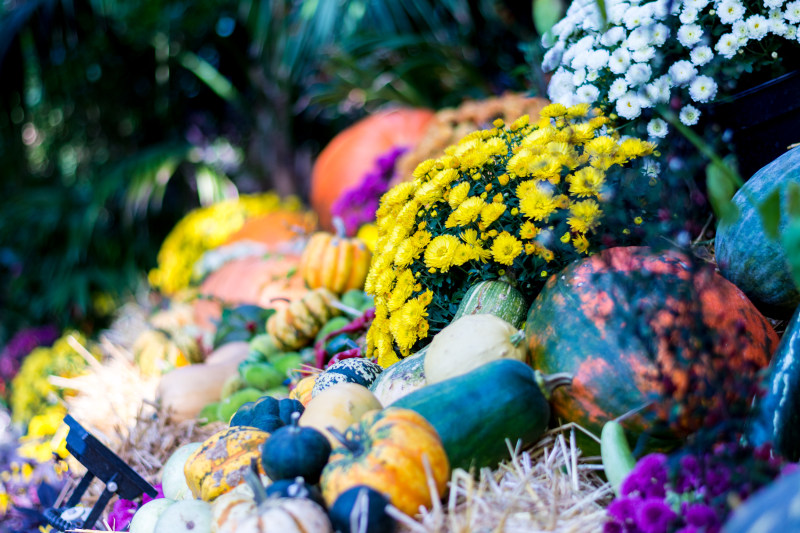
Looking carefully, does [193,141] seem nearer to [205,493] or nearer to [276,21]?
[276,21]

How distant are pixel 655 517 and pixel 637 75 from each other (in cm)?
133

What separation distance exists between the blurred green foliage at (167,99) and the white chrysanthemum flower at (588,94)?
2387mm

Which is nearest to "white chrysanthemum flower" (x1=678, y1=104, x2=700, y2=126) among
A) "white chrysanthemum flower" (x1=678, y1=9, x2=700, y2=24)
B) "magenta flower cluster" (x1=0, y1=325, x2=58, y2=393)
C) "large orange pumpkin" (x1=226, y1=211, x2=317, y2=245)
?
"white chrysanthemum flower" (x1=678, y1=9, x2=700, y2=24)

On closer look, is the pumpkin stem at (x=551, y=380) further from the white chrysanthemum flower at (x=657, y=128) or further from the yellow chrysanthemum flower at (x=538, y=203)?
the white chrysanthemum flower at (x=657, y=128)

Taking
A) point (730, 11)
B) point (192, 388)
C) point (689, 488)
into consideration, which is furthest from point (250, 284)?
point (689, 488)

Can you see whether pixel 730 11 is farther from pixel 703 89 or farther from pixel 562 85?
pixel 562 85

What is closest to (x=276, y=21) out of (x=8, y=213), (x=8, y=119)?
(x=8, y=119)

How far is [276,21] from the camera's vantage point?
5.34 metres

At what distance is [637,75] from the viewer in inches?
70.1

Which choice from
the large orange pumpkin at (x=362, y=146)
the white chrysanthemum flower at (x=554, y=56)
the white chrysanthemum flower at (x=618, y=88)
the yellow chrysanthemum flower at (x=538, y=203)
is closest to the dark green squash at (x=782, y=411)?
the yellow chrysanthemum flower at (x=538, y=203)

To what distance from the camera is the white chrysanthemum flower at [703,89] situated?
1746mm

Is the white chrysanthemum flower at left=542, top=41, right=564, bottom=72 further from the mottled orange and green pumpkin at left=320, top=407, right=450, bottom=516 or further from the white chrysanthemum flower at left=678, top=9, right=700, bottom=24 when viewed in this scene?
the mottled orange and green pumpkin at left=320, top=407, right=450, bottom=516

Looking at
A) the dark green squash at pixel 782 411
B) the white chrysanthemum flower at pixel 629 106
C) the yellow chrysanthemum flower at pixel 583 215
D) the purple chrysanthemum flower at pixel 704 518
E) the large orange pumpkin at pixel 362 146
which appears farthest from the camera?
the large orange pumpkin at pixel 362 146

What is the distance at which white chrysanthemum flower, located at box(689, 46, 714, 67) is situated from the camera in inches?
68.5
